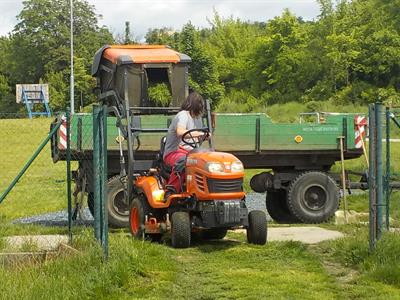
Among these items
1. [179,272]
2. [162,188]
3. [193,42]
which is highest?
[193,42]

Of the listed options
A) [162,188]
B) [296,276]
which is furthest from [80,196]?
[296,276]

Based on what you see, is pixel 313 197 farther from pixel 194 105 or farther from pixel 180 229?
pixel 180 229

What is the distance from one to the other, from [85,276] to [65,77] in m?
64.1

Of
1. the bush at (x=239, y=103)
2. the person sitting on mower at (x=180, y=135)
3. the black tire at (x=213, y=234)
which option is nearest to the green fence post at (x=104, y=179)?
the person sitting on mower at (x=180, y=135)

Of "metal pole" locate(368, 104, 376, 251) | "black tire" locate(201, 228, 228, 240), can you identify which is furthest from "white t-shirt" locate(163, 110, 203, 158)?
"metal pole" locate(368, 104, 376, 251)

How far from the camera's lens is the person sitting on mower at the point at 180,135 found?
A: 923cm

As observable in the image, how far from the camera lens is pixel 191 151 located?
Result: 30.2ft

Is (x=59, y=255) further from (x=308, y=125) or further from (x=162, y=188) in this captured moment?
(x=308, y=125)

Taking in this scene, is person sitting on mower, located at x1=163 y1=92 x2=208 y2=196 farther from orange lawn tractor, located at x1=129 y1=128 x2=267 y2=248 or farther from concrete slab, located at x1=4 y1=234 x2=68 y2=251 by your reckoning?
concrete slab, located at x1=4 y1=234 x2=68 y2=251

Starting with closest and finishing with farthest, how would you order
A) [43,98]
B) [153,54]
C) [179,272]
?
[179,272] → [153,54] → [43,98]

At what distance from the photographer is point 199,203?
8.89 m

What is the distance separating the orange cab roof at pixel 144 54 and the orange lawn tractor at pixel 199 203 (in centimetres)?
419

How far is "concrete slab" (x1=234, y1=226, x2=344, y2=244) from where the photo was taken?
10.1 metres

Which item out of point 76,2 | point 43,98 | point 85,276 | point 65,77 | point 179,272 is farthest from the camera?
point 76,2
